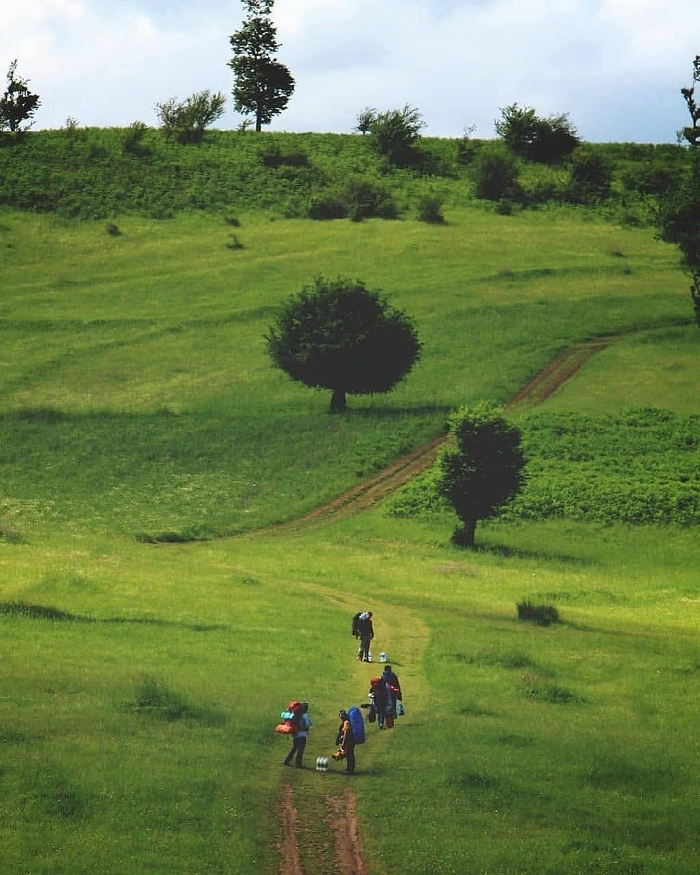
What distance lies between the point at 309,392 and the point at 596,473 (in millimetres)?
27042

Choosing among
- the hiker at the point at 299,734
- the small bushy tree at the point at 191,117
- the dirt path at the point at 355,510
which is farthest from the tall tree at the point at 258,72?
the hiker at the point at 299,734

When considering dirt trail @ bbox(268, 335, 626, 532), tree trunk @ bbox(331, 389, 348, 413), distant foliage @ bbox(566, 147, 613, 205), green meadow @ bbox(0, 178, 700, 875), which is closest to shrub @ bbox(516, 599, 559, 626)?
green meadow @ bbox(0, 178, 700, 875)

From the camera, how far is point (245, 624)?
4588 centimetres

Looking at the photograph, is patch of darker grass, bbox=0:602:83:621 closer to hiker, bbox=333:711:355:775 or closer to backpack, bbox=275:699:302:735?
backpack, bbox=275:699:302:735

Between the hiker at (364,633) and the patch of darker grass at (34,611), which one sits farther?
the patch of darker grass at (34,611)

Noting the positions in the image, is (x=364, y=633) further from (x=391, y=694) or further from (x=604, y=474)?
(x=604, y=474)

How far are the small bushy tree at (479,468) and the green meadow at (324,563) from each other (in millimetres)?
1978

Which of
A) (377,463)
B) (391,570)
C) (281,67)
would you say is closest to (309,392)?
(377,463)

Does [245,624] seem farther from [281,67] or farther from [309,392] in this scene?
[281,67]

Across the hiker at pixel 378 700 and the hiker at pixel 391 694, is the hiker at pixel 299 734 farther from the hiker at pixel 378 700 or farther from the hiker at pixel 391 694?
the hiker at pixel 391 694

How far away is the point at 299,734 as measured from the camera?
95.2ft

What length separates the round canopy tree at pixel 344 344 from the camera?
91188 millimetres

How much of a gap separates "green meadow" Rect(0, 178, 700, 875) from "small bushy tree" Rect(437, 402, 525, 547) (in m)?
1.98

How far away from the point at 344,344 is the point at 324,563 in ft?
101
